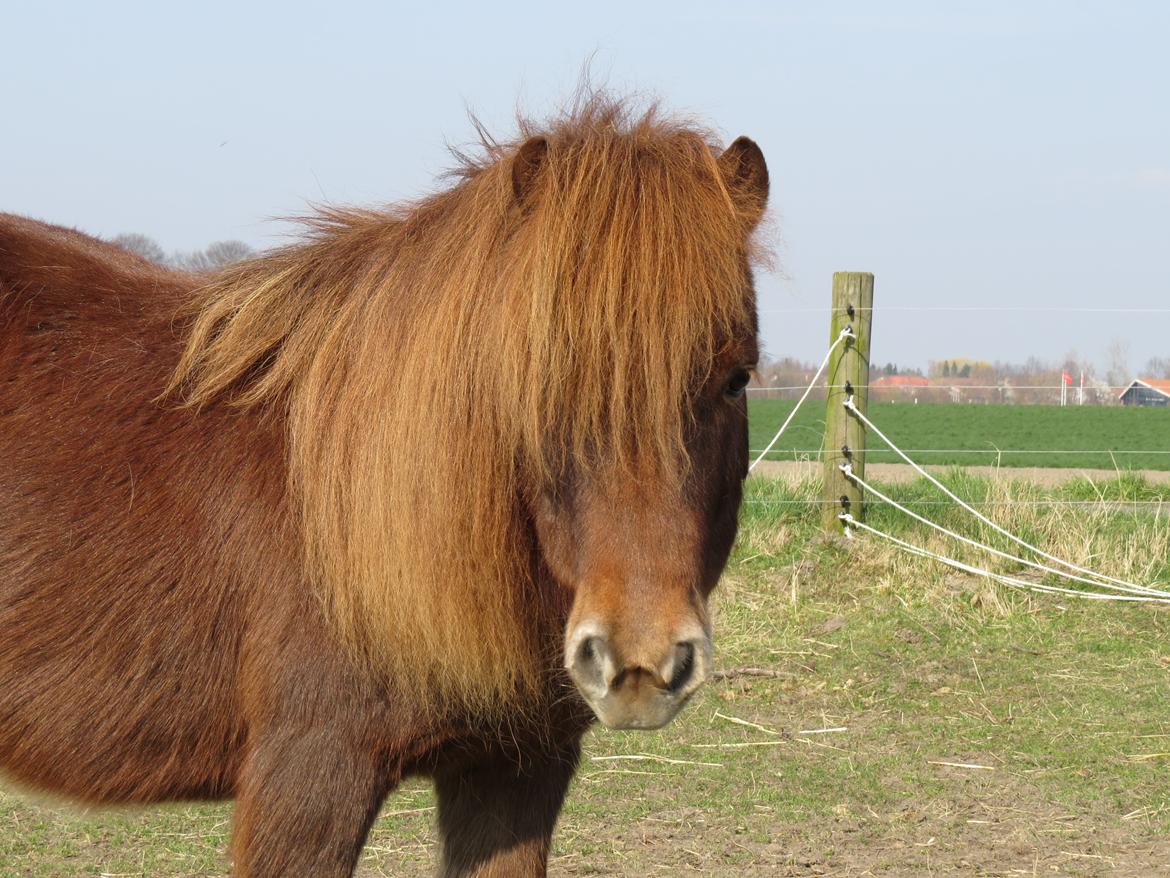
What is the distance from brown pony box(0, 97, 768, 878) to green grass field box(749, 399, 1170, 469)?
14817 mm

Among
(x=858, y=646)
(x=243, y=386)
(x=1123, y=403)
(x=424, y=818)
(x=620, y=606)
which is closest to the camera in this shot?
(x=620, y=606)

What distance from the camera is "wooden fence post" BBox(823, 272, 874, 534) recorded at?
25.1ft

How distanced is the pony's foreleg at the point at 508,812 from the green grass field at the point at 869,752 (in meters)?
0.77

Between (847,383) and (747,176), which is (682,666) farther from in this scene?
(847,383)

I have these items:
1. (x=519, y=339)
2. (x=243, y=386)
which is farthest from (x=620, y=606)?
(x=243, y=386)

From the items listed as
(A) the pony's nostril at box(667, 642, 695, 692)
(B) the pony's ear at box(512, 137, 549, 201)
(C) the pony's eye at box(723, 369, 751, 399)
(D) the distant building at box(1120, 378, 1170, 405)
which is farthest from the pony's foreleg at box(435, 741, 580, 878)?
(D) the distant building at box(1120, 378, 1170, 405)

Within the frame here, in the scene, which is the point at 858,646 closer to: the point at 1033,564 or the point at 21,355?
the point at 1033,564

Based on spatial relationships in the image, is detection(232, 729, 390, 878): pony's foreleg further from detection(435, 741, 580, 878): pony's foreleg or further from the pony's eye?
the pony's eye

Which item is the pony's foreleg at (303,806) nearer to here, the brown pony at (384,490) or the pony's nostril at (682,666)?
the brown pony at (384,490)

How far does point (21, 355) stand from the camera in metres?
2.57

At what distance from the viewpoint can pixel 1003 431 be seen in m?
28.0

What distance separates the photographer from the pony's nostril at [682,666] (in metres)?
1.90

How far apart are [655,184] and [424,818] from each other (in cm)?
294

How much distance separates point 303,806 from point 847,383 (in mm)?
5974
